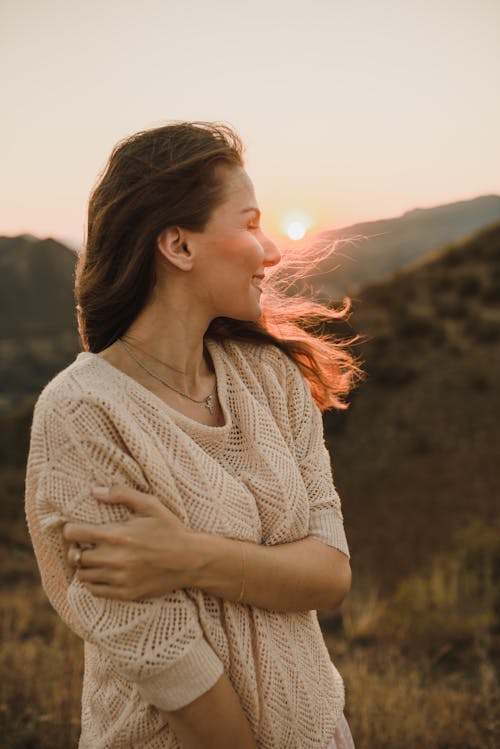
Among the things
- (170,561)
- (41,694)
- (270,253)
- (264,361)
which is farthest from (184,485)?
(41,694)

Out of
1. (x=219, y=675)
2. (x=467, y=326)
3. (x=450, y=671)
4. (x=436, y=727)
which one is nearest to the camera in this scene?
(x=219, y=675)

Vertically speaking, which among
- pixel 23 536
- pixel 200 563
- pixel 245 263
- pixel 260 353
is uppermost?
pixel 245 263

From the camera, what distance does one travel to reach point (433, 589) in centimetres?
638

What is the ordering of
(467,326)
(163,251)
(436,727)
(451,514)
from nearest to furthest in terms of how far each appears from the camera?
1. (163,251)
2. (436,727)
3. (451,514)
4. (467,326)

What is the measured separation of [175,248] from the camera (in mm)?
1801

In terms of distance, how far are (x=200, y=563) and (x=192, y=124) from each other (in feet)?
3.56

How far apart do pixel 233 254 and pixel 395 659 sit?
3.94 metres

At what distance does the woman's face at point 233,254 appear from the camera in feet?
Result: 5.94

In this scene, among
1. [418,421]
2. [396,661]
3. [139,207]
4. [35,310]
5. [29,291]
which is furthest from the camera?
[35,310]

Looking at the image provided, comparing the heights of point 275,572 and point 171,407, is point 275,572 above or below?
below

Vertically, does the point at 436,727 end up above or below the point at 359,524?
above

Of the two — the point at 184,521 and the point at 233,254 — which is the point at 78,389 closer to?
the point at 184,521

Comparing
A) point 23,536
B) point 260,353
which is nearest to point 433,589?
point 260,353

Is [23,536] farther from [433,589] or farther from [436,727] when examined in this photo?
[436,727]
